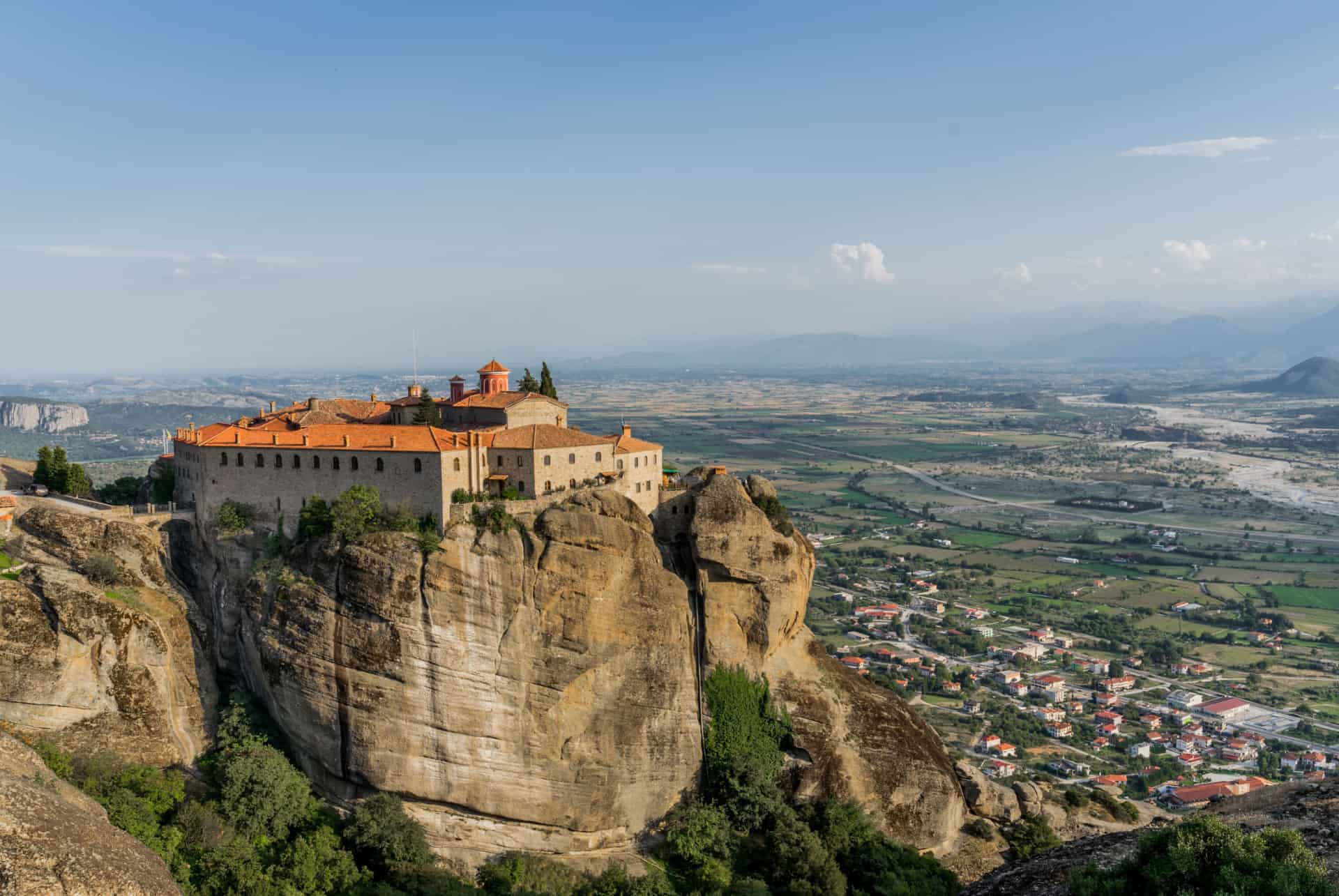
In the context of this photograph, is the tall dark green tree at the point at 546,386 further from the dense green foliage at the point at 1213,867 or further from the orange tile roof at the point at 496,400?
the dense green foliage at the point at 1213,867

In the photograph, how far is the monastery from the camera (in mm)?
38844

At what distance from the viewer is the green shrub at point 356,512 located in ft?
122

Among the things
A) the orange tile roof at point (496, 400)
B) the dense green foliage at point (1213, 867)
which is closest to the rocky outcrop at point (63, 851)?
the dense green foliage at point (1213, 867)

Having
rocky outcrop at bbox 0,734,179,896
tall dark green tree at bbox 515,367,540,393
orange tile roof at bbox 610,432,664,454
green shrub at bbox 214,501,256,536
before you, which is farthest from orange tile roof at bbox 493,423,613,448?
rocky outcrop at bbox 0,734,179,896

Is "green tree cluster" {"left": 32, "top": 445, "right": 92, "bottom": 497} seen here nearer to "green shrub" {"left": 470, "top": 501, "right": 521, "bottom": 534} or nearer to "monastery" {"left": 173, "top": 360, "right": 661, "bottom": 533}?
"monastery" {"left": 173, "top": 360, "right": 661, "bottom": 533}

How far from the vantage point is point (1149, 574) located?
106 metres

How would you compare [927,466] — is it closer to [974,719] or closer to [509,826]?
[974,719]

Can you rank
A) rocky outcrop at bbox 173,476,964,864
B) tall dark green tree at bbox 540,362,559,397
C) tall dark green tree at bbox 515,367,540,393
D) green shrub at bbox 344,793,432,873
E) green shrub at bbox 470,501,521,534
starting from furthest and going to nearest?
tall dark green tree at bbox 540,362,559,397, tall dark green tree at bbox 515,367,540,393, green shrub at bbox 470,501,521,534, rocky outcrop at bbox 173,476,964,864, green shrub at bbox 344,793,432,873

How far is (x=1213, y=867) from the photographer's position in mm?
20453

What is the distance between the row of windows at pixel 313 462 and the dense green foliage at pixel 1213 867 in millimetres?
27147

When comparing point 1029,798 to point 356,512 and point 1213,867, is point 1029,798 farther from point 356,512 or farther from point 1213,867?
point 356,512

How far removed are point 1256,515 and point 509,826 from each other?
135718mm

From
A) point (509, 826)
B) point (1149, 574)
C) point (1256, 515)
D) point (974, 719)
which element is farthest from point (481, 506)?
point (1256, 515)

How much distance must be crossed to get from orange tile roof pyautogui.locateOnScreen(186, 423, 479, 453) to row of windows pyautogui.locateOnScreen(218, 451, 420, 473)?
0.41 m
